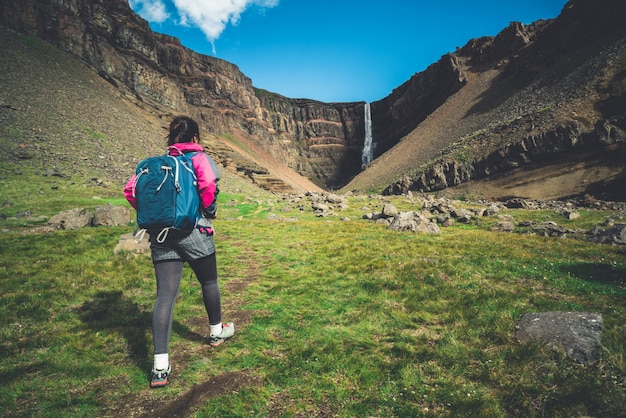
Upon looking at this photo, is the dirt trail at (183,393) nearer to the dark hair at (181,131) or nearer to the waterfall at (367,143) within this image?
the dark hair at (181,131)

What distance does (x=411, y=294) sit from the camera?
21.3 ft

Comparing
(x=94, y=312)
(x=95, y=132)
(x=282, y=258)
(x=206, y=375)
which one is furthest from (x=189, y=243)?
(x=95, y=132)

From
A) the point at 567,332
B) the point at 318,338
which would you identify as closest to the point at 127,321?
the point at 318,338

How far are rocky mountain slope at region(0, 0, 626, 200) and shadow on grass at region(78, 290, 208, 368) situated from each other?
126ft

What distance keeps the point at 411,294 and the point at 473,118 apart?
269 ft

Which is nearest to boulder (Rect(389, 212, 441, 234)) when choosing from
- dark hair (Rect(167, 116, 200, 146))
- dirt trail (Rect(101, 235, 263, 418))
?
dirt trail (Rect(101, 235, 263, 418))

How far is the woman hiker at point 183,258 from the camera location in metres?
3.77

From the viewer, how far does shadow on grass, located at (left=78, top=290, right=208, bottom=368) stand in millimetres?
4476

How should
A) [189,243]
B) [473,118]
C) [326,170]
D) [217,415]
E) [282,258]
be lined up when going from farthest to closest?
1. [326,170]
2. [473,118]
3. [282,258]
4. [189,243]
5. [217,415]

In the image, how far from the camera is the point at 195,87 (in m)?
94.0

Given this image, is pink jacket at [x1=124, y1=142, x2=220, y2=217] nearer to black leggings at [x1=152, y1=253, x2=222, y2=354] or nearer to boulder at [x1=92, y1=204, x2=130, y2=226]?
black leggings at [x1=152, y1=253, x2=222, y2=354]

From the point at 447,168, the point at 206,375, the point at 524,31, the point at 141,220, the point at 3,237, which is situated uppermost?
the point at 524,31

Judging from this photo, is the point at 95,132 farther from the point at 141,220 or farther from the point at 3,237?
the point at 141,220

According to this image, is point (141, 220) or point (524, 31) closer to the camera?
point (141, 220)
